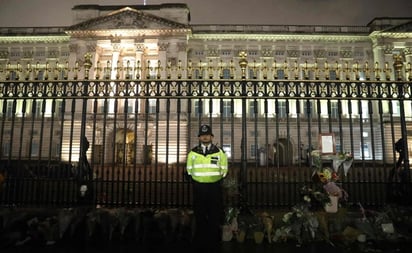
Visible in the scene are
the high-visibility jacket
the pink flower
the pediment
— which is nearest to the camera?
the high-visibility jacket

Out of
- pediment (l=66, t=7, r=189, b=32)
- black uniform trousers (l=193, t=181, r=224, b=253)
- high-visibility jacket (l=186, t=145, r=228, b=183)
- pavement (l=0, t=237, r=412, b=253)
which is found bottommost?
pavement (l=0, t=237, r=412, b=253)

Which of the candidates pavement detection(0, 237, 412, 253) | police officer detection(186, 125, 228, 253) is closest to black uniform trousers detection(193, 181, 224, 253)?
police officer detection(186, 125, 228, 253)

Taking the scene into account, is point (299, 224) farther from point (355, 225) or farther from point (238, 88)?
point (238, 88)

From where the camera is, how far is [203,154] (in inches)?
209

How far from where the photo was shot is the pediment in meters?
28.9

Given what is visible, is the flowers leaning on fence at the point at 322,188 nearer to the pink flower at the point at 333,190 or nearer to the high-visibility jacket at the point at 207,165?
the pink flower at the point at 333,190

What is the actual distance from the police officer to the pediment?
25.3 meters

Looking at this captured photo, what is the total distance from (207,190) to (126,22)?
27236 millimetres

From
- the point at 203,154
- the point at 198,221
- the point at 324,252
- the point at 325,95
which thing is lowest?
the point at 324,252

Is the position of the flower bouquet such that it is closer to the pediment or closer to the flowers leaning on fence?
the flowers leaning on fence

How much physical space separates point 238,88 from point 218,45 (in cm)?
2449

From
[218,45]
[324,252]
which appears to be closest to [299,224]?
[324,252]

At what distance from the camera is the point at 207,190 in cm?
523

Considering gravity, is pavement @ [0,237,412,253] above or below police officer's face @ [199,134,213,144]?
below
